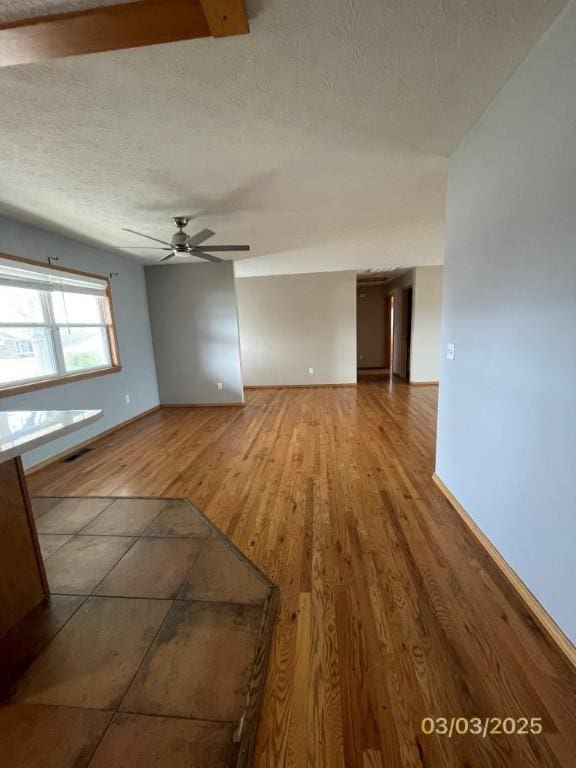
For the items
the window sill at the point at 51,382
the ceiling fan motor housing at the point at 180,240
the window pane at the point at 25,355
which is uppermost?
the ceiling fan motor housing at the point at 180,240

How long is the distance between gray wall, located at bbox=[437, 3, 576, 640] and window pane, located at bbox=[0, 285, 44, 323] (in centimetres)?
396

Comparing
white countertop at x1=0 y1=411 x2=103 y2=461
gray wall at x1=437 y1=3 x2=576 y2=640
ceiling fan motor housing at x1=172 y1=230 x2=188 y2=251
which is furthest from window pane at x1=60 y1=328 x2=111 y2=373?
gray wall at x1=437 y1=3 x2=576 y2=640

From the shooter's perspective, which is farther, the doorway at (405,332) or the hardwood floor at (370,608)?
the doorway at (405,332)

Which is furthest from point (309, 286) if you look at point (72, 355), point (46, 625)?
point (46, 625)

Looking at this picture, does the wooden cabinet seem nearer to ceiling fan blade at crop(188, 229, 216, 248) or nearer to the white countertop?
the white countertop

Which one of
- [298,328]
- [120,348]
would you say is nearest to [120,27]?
[120,348]

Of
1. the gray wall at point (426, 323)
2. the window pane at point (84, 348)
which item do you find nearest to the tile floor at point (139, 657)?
the window pane at point (84, 348)

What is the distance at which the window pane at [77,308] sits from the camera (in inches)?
139

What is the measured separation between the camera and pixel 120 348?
4.53 meters

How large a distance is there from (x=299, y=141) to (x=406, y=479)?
2614mm

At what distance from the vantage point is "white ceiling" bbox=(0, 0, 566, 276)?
118 centimetres

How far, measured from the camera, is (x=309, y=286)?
21.4 feet

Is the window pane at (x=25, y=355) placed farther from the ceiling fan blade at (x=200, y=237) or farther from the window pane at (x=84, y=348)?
the ceiling fan blade at (x=200, y=237)

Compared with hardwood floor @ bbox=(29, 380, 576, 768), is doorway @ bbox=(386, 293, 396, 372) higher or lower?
higher
